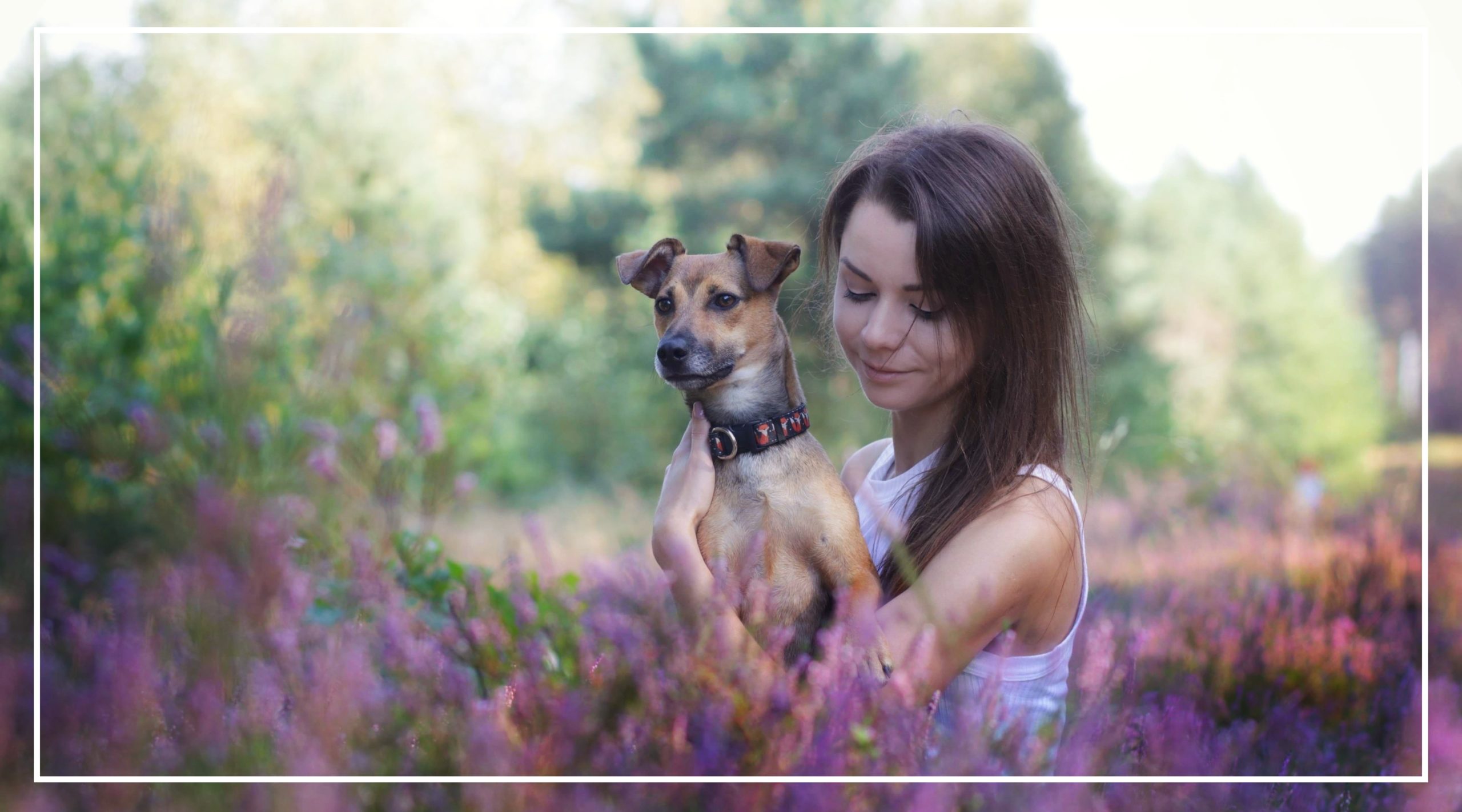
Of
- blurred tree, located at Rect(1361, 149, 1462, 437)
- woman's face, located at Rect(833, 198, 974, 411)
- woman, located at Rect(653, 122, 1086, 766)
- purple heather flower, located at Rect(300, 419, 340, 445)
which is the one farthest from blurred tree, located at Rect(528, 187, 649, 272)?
woman's face, located at Rect(833, 198, 974, 411)

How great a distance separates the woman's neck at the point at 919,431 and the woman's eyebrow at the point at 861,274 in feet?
1.62

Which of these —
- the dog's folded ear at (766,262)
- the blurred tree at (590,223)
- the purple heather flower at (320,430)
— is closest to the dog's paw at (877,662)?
the dog's folded ear at (766,262)

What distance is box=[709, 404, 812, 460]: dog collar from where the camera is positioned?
9.12 feet

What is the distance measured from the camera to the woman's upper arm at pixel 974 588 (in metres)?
2.34

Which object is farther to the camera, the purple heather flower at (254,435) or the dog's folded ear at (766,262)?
the purple heather flower at (254,435)

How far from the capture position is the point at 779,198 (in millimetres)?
12398

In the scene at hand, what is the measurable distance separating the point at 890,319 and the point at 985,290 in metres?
0.31

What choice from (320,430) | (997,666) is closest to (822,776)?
(997,666)

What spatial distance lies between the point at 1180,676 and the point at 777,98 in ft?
32.8

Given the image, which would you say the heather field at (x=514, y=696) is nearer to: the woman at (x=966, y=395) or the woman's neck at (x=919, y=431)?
the woman at (x=966, y=395)

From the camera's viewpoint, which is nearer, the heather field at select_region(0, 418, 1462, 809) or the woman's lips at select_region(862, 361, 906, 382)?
the heather field at select_region(0, 418, 1462, 809)

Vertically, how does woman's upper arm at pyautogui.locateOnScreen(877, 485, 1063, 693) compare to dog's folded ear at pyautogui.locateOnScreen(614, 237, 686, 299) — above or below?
below

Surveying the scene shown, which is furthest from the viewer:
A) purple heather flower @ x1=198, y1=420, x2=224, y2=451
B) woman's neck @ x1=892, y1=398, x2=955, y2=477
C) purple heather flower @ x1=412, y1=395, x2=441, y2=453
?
purple heather flower @ x1=412, y1=395, x2=441, y2=453

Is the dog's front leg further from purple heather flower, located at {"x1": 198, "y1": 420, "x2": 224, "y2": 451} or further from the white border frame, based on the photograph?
purple heather flower, located at {"x1": 198, "y1": 420, "x2": 224, "y2": 451}
